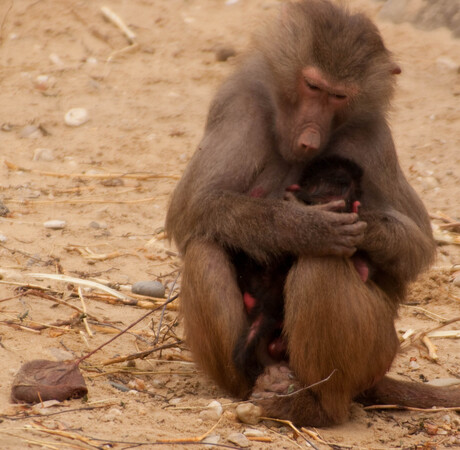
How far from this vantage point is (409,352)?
4227mm

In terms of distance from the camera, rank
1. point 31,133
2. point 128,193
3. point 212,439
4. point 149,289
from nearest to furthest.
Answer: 1. point 212,439
2. point 149,289
3. point 128,193
4. point 31,133

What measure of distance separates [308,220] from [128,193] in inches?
113

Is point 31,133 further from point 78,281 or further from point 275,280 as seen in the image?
point 275,280

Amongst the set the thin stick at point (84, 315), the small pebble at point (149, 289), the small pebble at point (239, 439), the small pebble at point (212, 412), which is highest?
the small pebble at point (239, 439)

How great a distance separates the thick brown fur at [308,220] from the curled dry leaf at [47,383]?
0.50m

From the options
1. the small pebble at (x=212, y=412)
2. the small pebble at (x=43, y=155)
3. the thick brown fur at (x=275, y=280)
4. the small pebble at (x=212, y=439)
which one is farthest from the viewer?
the small pebble at (x=43, y=155)

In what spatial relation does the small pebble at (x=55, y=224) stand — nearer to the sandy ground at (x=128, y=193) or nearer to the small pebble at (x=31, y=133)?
the sandy ground at (x=128, y=193)

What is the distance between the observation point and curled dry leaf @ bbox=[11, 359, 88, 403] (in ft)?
9.90

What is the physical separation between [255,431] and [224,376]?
1.16 ft

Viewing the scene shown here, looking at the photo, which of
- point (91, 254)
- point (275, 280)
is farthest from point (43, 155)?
point (275, 280)

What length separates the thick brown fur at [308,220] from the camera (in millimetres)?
3180

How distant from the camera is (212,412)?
315 cm

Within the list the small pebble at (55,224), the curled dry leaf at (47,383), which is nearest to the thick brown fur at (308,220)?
the curled dry leaf at (47,383)

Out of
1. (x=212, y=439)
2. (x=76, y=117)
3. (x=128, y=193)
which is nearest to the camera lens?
(x=212, y=439)
